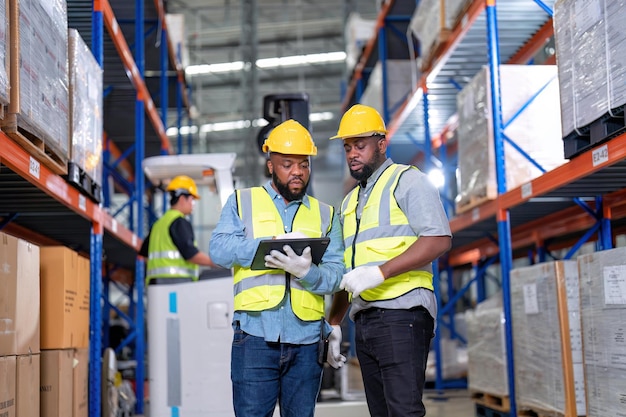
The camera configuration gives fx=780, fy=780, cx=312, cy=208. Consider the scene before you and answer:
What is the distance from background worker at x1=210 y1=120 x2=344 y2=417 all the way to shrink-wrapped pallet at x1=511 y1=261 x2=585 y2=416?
252 centimetres

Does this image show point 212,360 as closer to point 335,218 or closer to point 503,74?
point 335,218

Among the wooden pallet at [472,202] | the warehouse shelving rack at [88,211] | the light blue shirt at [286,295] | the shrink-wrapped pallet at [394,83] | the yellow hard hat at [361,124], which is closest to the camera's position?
the light blue shirt at [286,295]

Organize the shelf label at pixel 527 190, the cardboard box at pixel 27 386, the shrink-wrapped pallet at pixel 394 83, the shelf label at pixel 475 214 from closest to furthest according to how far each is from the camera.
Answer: the cardboard box at pixel 27 386 < the shelf label at pixel 527 190 < the shelf label at pixel 475 214 < the shrink-wrapped pallet at pixel 394 83

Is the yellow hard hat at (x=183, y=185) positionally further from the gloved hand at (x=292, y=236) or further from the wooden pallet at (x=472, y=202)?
the gloved hand at (x=292, y=236)

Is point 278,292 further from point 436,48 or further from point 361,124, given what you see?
point 436,48

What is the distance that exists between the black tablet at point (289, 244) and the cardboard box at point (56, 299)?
2.17 metres

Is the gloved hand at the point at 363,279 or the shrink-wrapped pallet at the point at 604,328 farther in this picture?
the shrink-wrapped pallet at the point at 604,328

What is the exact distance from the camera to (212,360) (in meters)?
6.34

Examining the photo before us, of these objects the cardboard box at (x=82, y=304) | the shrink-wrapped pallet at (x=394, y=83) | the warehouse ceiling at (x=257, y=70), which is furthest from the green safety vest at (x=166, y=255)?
the shrink-wrapped pallet at (x=394, y=83)

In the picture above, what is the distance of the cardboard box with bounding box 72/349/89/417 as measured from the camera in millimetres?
5395

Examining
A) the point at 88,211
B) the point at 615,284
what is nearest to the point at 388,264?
the point at 615,284

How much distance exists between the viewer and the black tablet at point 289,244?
3.46m

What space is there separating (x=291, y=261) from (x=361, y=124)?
835 millimetres

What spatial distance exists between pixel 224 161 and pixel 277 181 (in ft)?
13.2
